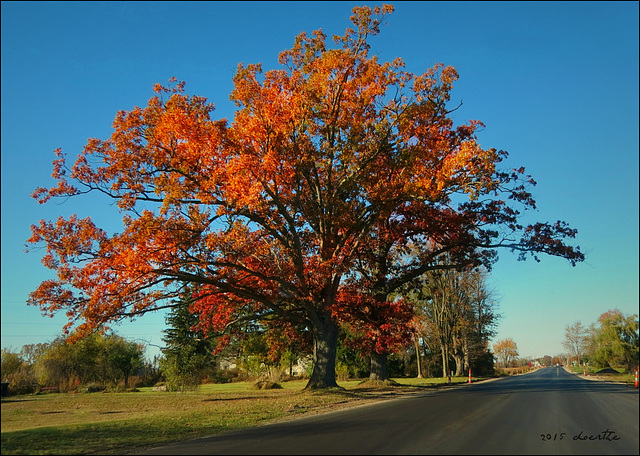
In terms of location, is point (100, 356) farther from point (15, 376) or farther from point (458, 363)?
point (458, 363)

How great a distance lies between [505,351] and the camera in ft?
390

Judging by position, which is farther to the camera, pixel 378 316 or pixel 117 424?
pixel 378 316

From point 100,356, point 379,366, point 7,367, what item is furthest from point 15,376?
point 100,356

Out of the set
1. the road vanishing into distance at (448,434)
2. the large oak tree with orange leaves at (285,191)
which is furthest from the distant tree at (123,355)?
the road vanishing into distance at (448,434)

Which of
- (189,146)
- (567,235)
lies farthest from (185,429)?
(567,235)

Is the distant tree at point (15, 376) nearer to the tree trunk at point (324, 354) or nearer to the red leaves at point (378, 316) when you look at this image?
the tree trunk at point (324, 354)

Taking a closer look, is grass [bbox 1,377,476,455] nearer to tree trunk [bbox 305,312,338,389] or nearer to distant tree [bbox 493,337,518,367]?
tree trunk [bbox 305,312,338,389]

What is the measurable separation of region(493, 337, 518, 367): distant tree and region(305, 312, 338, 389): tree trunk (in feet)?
348

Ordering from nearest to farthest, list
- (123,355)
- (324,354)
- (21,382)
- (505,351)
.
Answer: (21,382), (324,354), (123,355), (505,351)

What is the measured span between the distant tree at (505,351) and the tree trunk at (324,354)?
106203 millimetres

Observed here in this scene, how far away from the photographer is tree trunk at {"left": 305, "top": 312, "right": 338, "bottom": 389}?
21.3 metres

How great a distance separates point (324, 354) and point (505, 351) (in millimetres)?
112640

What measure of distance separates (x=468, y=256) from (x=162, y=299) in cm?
1667

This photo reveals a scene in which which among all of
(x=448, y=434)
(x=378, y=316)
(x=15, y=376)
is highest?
(x=15, y=376)
